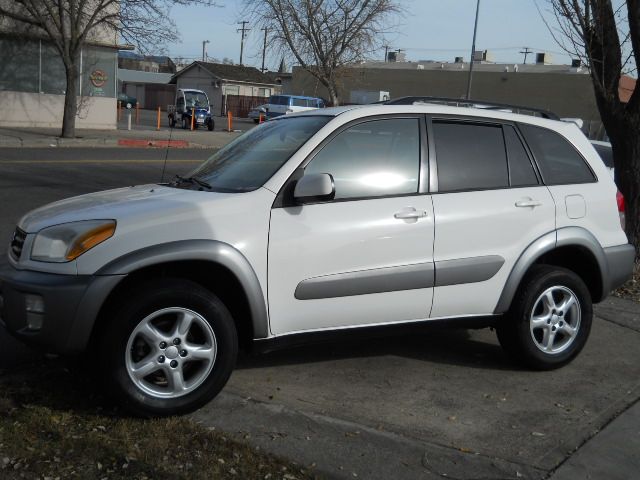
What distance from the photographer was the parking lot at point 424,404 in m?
3.59

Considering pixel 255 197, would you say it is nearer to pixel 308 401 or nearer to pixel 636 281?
pixel 308 401

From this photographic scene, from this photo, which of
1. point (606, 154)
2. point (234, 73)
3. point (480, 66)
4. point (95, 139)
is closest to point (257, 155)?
point (606, 154)

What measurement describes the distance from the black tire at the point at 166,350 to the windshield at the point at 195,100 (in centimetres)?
3160

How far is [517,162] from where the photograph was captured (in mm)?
4914

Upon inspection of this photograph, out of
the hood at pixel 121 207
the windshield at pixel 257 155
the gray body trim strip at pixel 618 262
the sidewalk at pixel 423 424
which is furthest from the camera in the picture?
the gray body trim strip at pixel 618 262

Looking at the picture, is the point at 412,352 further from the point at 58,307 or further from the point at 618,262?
the point at 58,307

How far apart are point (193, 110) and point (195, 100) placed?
126 centimetres

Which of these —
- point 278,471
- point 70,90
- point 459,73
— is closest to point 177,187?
point 278,471

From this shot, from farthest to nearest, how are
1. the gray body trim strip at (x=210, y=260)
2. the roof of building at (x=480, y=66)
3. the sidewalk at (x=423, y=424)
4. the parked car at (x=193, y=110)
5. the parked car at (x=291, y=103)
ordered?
the roof of building at (x=480, y=66) → the parked car at (x=291, y=103) → the parked car at (x=193, y=110) → the gray body trim strip at (x=210, y=260) → the sidewalk at (x=423, y=424)

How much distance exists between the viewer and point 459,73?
193ft

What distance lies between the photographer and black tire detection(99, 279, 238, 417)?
3639 mm

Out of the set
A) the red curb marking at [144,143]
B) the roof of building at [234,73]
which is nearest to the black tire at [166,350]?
the red curb marking at [144,143]

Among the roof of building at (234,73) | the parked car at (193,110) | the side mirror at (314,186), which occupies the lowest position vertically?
the side mirror at (314,186)

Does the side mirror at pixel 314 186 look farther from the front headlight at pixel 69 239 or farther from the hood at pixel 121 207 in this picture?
the front headlight at pixel 69 239
